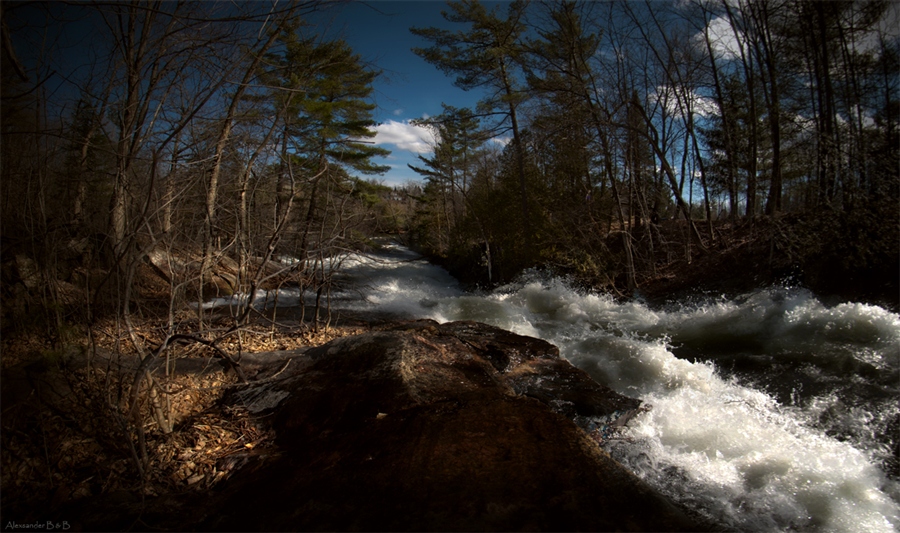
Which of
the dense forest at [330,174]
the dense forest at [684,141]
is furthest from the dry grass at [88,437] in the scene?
the dense forest at [684,141]

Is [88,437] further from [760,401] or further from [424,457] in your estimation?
[760,401]

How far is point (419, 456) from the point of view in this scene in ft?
8.71

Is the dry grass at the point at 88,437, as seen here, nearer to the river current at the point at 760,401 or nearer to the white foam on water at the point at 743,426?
the river current at the point at 760,401

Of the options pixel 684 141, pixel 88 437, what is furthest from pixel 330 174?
pixel 684 141

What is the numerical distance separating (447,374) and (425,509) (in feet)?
6.79

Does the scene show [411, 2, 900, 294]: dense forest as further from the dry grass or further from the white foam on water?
the dry grass

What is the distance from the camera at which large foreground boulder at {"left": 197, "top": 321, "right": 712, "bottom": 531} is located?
2.14 metres

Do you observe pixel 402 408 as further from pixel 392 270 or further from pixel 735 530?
pixel 392 270

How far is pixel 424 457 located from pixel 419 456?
0.04 meters

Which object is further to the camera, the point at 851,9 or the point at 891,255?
the point at 851,9

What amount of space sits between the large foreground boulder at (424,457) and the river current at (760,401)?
757mm

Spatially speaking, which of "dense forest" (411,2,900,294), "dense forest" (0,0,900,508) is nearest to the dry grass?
"dense forest" (0,0,900,508)

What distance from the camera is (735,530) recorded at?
2473 mm

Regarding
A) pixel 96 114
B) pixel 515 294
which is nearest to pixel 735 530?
pixel 96 114
